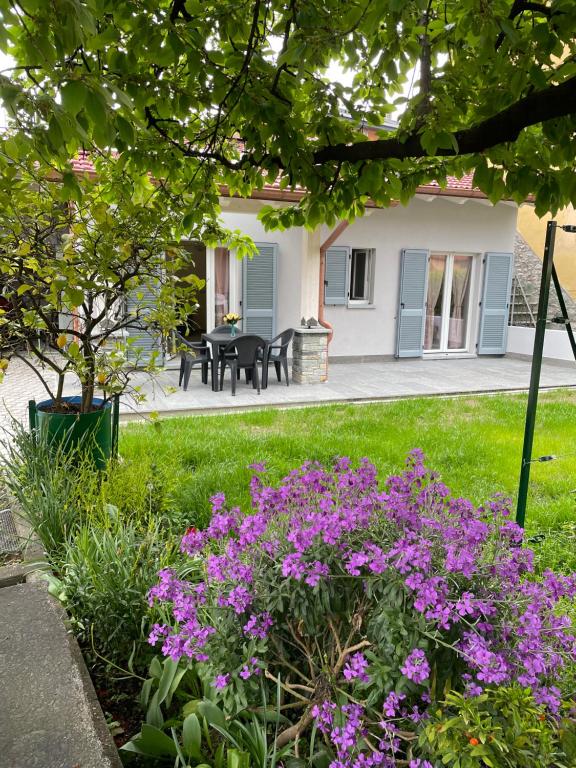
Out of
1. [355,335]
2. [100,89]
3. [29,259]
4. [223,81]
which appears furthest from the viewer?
[355,335]

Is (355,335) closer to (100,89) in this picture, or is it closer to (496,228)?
(496,228)

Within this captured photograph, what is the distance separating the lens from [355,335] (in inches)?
442

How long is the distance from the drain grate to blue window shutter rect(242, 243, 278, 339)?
7.45m

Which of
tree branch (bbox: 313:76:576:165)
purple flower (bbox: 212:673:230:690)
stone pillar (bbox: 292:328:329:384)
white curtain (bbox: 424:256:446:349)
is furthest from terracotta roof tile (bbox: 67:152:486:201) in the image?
purple flower (bbox: 212:673:230:690)

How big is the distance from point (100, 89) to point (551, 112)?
1248 millimetres

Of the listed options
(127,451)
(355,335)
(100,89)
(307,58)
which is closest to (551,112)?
(307,58)

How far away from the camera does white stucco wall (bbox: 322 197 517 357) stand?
11.0 metres

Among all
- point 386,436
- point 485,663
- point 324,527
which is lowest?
point 386,436

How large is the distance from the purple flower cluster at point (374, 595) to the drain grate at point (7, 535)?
1338 millimetres

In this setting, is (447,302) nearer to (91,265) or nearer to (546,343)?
(546,343)

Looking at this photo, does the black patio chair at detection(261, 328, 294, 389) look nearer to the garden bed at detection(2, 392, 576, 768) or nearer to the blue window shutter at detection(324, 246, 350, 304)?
the garden bed at detection(2, 392, 576, 768)

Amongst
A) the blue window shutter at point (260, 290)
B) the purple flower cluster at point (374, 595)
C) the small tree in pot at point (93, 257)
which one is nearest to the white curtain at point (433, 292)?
the blue window shutter at point (260, 290)

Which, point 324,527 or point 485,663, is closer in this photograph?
point 485,663

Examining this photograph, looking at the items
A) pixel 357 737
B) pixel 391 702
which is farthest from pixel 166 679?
pixel 391 702
